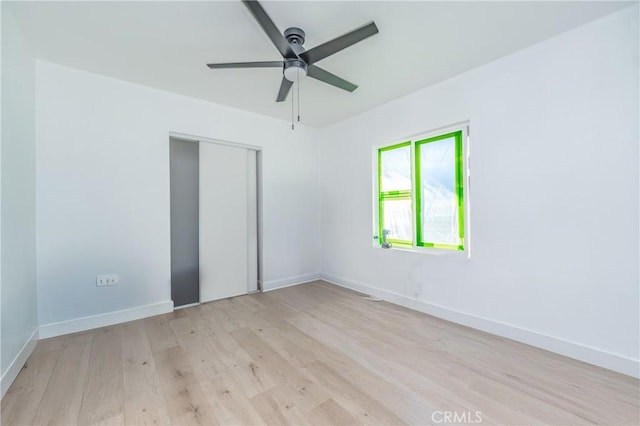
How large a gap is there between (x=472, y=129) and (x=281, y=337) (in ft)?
9.28

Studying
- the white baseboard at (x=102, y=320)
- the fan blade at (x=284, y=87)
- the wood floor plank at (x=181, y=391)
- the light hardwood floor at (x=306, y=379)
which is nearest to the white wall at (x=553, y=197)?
the light hardwood floor at (x=306, y=379)

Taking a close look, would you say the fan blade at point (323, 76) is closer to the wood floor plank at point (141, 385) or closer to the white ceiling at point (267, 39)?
the white ceiling at point (267, 39)

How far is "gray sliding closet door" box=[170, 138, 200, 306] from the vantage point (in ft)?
12.2

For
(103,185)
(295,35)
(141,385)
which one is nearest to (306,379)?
(141,385)

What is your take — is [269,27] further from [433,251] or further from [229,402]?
[433,251]

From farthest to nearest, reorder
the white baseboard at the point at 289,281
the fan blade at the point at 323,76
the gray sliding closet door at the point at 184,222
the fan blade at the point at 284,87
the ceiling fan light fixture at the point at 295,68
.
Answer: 1. the white baseboard at the point at 289,281
2. the gray sliding closet door at the point at 184,222
3. the fan blade at the point at 284,87
4. the fan blade at the point at 323,76
5. the ceiling fan light fixture at the point at 295,68

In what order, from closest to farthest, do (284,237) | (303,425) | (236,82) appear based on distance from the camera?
1. (303,425)
2. (236,82)
3. (284,237)

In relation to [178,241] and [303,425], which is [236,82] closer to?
[178,241]

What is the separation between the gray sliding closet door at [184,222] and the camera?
12.2ft

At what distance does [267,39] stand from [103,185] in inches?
89.7

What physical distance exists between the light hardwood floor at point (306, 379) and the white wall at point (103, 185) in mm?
471

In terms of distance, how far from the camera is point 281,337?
2.47 metres

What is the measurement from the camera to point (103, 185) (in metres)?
2.74

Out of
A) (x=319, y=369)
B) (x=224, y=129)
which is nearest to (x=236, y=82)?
(x=224, y=129)
